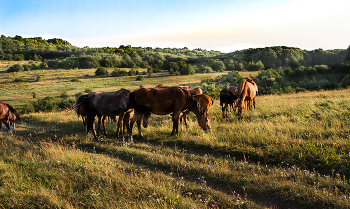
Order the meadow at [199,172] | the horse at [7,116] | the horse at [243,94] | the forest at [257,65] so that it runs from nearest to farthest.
Result: the meadow at [199,172] → the horse at [7,116] → the horse at [243,94] → the forest at [257,65]

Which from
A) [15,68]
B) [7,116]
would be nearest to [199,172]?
[7,116]

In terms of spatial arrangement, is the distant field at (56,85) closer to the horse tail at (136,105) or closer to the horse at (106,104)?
the horse at (106,104)

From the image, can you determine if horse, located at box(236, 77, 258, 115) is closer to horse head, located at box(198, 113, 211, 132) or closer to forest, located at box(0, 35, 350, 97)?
horse head, located at box(198, 113, 211, 132)

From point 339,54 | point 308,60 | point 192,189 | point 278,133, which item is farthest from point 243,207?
point 308,60

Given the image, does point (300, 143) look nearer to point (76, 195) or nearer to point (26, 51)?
point (76, 195)

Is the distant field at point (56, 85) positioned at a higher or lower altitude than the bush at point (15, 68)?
lower

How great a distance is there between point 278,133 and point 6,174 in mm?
8697

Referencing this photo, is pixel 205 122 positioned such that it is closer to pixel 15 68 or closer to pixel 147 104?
pixel 147 104

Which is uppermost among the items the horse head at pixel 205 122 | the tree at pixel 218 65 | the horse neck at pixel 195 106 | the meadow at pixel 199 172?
the tree at pixel 218 65

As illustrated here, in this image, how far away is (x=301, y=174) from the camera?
17.0 feet

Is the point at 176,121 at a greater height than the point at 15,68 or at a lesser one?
lesser

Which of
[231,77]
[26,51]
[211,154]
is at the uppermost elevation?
[26,51]

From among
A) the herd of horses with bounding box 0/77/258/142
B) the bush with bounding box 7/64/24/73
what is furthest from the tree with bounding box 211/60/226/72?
the bush with bounding box 7/64/24/73

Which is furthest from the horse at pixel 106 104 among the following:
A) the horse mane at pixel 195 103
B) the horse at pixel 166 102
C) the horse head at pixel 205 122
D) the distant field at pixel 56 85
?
the distant field at pixel 56 85
